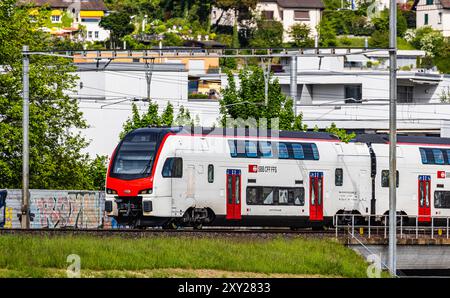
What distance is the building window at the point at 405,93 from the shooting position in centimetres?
10756

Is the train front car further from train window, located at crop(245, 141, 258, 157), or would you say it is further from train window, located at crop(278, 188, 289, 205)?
train window, located at crop(278, 188, 289, 205)

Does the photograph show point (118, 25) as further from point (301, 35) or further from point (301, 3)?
point (301, 3)

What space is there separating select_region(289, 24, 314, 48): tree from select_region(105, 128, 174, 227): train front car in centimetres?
10799

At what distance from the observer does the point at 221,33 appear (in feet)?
558

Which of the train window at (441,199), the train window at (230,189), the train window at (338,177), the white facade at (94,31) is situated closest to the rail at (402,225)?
the train window at (441,199)

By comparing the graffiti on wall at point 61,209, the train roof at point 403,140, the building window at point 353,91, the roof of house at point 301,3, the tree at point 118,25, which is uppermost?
the roof of house at point 301,3

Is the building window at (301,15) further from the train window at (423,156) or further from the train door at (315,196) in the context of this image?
the train door at (315,196)

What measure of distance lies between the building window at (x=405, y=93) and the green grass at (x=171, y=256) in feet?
197

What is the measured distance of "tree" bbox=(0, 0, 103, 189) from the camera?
69.0 metres

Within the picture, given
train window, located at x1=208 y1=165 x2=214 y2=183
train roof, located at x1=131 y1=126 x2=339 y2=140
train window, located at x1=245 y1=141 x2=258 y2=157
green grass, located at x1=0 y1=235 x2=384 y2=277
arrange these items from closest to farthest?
1. green grass, located at x1=0 y1=235 x2=384 y2=277
2. train roof, located at x1=131 y1=126 x2=339 y2=140
3. train window, located at x1=208 y1=165 x2=214 y2=183
4. train window, located at x1=245 y1=141 x2=258 y2=157

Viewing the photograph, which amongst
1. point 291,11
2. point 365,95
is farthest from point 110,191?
point 291,11

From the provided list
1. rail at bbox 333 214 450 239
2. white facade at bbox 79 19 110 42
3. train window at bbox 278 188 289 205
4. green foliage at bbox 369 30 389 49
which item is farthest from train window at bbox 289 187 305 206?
white facade at bbox 79 19 110 42
